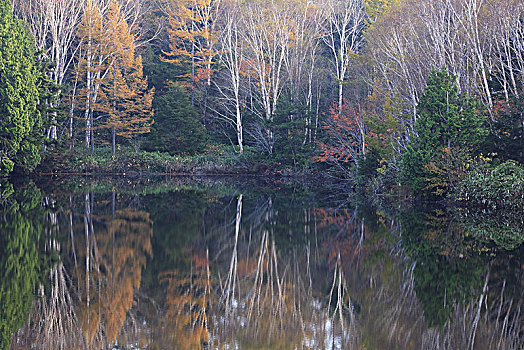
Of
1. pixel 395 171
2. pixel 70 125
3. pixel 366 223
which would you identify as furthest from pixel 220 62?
pixel 366 223

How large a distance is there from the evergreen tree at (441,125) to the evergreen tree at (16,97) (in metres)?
20.7

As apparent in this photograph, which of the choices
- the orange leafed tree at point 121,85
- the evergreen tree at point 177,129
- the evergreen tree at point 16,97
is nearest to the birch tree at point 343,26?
the evergreen tree at point 177,129

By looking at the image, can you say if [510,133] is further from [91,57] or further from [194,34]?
[194,34]

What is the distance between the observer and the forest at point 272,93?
18.2 meters

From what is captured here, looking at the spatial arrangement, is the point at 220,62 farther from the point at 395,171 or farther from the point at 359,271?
the point at 359,271

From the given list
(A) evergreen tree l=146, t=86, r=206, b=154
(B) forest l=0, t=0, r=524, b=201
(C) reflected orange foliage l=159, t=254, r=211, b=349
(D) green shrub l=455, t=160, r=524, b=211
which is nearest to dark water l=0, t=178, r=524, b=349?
(C) reflected orange foliage l=159, t=254, r=211, b=349

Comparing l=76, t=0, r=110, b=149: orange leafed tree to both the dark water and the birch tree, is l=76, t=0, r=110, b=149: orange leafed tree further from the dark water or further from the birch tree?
the dark water

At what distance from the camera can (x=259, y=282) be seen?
317 inches

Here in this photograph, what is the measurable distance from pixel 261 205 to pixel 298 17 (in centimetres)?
2081

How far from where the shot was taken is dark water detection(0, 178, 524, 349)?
561 centimetres

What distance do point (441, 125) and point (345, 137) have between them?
40.7 feet

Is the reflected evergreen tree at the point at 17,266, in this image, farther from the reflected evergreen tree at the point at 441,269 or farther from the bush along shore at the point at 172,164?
the bush along shore at the point at 172,164

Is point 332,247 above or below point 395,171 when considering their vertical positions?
below

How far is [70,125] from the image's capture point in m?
35.4
